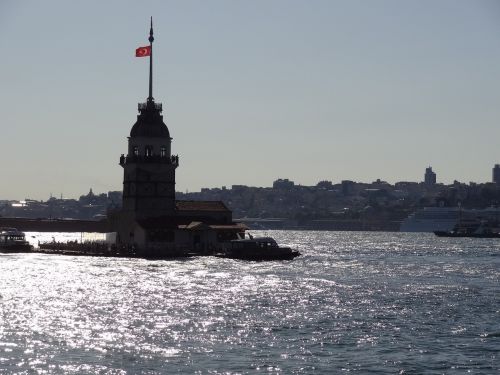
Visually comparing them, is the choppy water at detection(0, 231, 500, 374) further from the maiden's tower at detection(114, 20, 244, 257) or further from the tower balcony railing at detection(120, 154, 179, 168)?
the tower balcony railing at detection(120, 154, 179, 168)

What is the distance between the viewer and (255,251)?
4653 inches

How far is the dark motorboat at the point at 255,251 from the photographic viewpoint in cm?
11762

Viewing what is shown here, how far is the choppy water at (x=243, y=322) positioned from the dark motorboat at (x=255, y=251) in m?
19.0

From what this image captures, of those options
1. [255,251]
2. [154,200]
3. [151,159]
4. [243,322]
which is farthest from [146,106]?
[243,322]

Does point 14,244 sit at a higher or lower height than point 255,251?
higher

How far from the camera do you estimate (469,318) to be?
2418 inches

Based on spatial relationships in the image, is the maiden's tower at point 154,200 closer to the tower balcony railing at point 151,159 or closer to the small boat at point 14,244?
the tower balcony railing at point 151,159

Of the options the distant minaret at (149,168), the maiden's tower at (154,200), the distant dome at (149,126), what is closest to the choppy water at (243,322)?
the maiden's tower at (154,200)

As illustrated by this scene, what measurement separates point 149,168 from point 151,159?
1.12 metres

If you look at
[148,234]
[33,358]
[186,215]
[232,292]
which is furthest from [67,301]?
[186,215]

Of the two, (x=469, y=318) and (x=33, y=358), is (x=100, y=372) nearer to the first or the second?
(x=33, y=358)

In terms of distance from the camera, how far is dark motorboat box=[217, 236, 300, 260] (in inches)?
4631

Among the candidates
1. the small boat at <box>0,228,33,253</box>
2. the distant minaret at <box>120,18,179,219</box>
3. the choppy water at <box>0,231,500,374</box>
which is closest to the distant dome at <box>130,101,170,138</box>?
the distant minaret at <box>120,18,179,219</box>

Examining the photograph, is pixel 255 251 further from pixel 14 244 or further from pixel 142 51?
pixel 14 244
